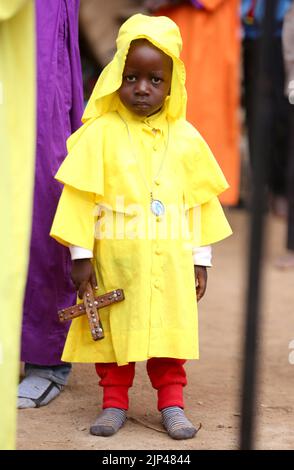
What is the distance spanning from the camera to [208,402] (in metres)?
4.09

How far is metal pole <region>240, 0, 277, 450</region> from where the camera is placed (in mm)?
2141

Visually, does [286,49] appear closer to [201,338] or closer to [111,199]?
[201,338]

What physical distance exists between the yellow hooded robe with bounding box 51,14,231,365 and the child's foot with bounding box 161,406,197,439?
235 millimetres

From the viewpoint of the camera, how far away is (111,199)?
11.7ft

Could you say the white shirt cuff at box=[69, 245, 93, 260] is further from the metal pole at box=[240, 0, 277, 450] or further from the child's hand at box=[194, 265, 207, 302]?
the metal pole at box=[240, 0, 277, 450]

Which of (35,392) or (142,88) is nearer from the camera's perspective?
(142,88)

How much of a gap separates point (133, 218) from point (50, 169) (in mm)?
459

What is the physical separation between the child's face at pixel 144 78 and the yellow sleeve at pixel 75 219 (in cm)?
35

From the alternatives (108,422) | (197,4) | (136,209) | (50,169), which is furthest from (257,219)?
(197,4)

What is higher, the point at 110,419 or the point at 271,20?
the point at 271,20

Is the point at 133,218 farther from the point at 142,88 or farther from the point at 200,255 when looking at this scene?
the point at 142,88

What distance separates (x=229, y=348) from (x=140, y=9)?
335cm

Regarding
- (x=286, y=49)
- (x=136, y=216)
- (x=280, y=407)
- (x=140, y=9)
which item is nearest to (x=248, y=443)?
(x=136, y=216)
